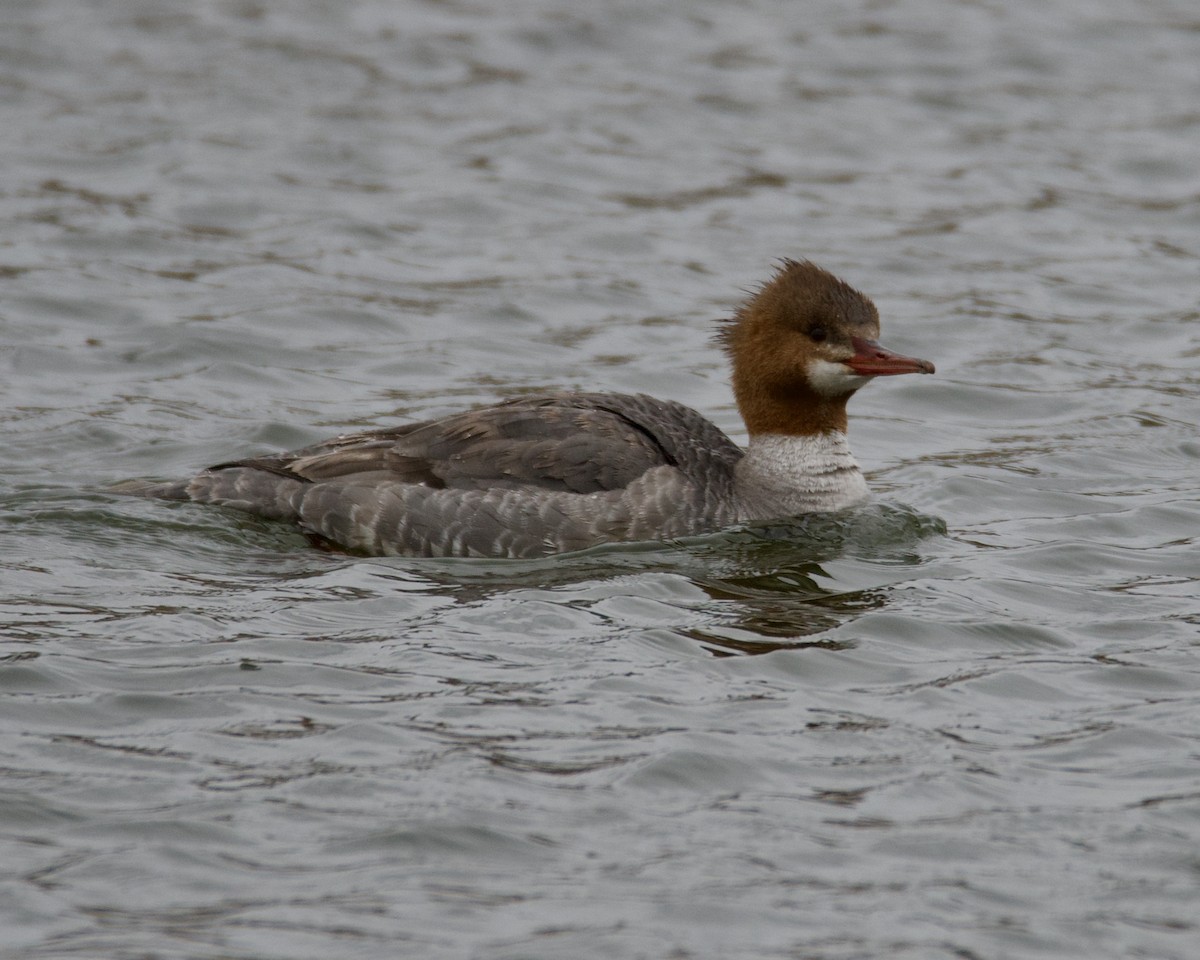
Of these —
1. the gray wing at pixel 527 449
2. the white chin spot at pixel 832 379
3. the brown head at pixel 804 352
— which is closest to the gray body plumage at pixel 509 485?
the gray wing at pixel 527 449

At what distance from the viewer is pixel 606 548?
30.3 ft

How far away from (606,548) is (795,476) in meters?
1.16

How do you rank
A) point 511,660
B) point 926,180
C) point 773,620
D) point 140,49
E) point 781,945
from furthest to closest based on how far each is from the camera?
point 140,49 < point 926,180 < point 773,620 < point 511,660 < point 781,945

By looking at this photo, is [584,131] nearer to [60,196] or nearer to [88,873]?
[60,196]

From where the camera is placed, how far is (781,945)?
5715 mm

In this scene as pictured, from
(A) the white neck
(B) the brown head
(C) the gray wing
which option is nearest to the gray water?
(A) the white neck

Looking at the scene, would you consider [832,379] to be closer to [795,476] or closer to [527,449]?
[795,476]

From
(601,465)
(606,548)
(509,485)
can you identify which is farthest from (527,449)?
(606,548)

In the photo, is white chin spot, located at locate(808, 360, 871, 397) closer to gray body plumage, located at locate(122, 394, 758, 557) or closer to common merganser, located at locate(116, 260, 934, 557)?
common merganser, located at locate(116, 260, 934, 557)

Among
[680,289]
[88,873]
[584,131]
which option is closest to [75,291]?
[680,289]

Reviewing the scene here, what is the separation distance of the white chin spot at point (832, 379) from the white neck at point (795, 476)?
27 cm

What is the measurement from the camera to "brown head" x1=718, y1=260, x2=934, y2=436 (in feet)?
31.0

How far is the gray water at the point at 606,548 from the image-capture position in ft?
19.9

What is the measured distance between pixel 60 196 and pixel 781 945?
11588 millimetres
